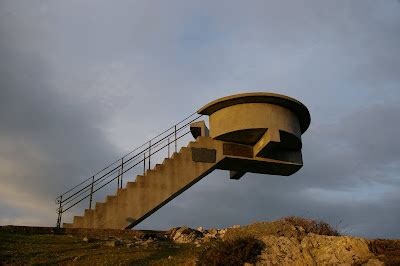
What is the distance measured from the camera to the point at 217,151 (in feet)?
Result: 76.4

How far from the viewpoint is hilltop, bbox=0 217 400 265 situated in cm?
1344

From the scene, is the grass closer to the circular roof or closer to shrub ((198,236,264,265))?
shrub ((198,236,264,265))

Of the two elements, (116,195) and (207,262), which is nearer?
(207,262)

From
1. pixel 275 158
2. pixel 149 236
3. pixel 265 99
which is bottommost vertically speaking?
pixel 149 236

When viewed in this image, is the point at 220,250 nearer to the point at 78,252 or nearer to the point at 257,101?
the point at 78,252

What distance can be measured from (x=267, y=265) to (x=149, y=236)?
7355 millimetres

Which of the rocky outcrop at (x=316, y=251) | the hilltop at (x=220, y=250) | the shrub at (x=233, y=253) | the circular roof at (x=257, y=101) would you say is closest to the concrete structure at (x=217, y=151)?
the circular roof at (x=257, y=101)

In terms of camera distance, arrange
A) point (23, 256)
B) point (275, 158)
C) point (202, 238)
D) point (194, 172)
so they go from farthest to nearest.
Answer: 1. point (275, 158)
2. point (194, 172)
3. point (202, 238)
4. point (23, 256)

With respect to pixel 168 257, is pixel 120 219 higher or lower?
higher

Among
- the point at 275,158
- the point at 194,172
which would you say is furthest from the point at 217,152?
the point at 275,158

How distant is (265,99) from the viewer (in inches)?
884

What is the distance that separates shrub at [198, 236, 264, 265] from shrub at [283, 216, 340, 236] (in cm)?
569

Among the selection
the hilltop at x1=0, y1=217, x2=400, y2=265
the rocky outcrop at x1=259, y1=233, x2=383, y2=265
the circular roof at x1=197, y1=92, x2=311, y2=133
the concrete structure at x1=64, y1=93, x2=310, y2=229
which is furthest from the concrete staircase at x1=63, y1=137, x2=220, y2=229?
the rocky outcrop at x1=259, y1=233, x2=383, y2=265

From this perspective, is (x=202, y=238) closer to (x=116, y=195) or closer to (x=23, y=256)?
(x=116, y=195)
